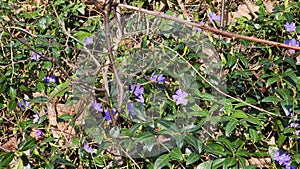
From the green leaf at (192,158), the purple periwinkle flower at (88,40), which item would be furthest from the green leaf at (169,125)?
the purple periwinkle flower at (88,40)

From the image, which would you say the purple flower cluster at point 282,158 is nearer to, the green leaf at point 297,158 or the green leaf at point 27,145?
the green leaf at point 297,158

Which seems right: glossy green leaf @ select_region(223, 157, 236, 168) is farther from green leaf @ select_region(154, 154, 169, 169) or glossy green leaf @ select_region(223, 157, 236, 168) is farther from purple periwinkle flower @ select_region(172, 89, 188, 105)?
purple periwinkle flower @ select_region(172, 89, 188, 105)

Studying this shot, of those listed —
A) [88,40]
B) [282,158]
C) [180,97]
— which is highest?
[88,40]

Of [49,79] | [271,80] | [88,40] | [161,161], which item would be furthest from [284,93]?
[49,79]

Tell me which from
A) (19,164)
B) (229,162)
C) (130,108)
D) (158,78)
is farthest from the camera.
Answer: (158,78)

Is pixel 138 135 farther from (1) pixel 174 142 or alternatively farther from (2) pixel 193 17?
(2) pixel 193 17

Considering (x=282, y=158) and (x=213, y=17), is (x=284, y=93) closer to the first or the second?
(x=282, y=158)

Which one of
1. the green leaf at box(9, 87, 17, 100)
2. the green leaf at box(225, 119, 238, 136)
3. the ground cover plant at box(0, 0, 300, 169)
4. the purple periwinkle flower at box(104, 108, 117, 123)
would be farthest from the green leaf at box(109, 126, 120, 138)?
the green leaf at box(9, 87, 17, 100)
